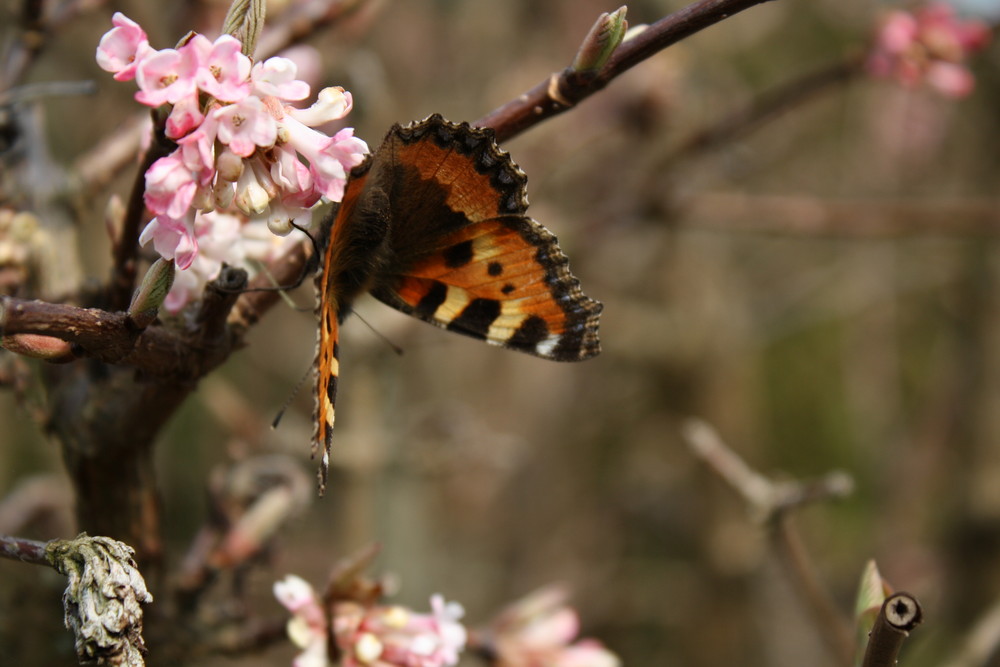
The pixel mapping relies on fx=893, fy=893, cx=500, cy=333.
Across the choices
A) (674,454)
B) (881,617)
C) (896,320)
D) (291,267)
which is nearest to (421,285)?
(291,267)

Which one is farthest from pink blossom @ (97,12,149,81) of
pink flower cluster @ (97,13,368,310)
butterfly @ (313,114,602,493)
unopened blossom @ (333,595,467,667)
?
unopened blossom @ (333,595,467,667)

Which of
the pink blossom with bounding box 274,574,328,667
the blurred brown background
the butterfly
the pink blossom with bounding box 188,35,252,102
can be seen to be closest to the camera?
the pink blossom with bounding box 188,35,252,102

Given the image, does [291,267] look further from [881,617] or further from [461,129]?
[881,617]

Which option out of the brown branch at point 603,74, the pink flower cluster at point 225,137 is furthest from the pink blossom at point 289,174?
the brown branch at point 603,74

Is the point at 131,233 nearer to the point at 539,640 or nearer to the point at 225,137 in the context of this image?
the point at 225,137

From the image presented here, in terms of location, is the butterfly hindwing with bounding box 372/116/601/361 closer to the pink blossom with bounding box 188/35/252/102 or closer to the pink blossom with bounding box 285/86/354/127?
the pink blossom with bounding box 285/86/354/127

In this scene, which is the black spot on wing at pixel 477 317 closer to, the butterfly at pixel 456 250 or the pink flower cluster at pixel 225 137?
the butterfly at pixel 456 250

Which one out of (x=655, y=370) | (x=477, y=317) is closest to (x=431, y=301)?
(x=477, y=317)
